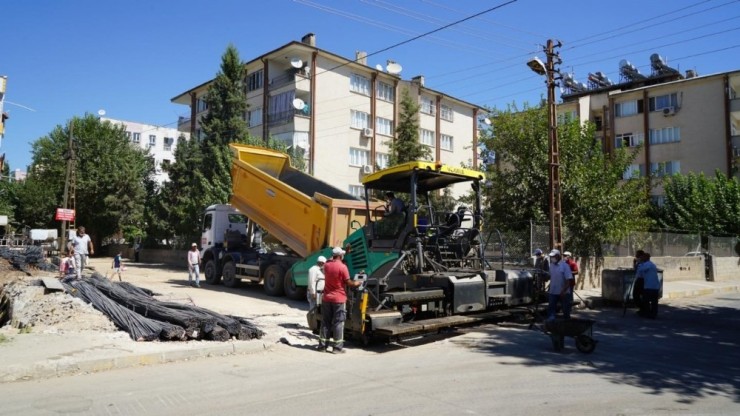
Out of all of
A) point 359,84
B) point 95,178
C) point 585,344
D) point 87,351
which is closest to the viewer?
point 87,351

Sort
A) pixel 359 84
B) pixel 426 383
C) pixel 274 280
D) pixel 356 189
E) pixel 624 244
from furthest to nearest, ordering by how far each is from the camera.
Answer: pixel 359 84 < pixel 356 189 < pixel 624 244 < pixel 274 280 < pixel 426 383

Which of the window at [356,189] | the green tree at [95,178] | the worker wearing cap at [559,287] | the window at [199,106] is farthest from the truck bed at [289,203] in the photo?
the window at [199,106]

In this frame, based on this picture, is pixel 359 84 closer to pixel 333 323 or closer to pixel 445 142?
pixel 445 142

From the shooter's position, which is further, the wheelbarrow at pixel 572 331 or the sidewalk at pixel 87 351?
the wheelbarrow at pixel 572 331

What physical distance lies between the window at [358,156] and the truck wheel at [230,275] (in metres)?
20.0

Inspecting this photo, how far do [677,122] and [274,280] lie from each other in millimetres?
35431

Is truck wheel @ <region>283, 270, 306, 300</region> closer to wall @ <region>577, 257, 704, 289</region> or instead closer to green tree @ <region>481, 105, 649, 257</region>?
green tree @ <region>481, 105, 649, 257</region>

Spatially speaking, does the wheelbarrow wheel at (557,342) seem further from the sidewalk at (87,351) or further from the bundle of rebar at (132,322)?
the bundle of rebar at (132,322)

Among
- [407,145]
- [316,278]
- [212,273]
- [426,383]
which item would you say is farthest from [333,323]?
[407,145]

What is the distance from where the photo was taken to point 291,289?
47.3 ft

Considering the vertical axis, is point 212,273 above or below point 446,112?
below

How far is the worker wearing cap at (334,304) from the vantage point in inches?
312

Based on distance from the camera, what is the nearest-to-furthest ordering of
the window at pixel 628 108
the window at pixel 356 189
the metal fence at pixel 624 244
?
the metal fence at pixel 624 244, the window at pixel 356 189, the window at pixel 628 108

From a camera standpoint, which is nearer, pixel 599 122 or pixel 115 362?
pixel 115 362
